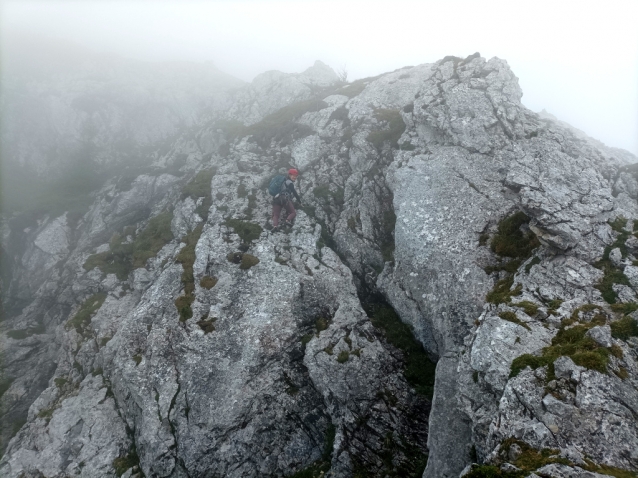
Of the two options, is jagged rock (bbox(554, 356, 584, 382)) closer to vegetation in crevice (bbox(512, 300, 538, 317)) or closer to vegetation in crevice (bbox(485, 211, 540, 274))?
vegetation in crevice (bbox(512, 300, 538, 317))

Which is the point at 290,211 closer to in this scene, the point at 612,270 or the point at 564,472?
the point at 612,270

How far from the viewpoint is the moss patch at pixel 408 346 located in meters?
18.2

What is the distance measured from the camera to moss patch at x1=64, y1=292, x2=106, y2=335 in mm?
24406

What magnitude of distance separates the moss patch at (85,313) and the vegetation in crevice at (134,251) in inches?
87.4

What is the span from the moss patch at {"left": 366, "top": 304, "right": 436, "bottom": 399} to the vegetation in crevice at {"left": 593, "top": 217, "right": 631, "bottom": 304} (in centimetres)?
886

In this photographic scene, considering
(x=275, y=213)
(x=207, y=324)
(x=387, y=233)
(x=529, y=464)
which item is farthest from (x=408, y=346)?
(x=275, y=213)

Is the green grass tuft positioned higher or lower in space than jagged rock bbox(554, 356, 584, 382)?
lower

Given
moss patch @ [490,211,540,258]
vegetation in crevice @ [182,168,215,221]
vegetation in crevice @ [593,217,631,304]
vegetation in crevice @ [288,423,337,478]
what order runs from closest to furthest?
vegetation in crevice @ [593,217,631,304], vegetation in crevice @ [288,423,337,478], moss patch @ [490,211,540,258], vegetation in crevice @ [182,168,215,221]

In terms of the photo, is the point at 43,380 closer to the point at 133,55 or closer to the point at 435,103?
the point at 435,103

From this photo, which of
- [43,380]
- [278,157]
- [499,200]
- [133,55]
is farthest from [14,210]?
[133,55]

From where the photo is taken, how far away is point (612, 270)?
13.9m

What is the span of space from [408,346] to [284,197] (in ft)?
45.7

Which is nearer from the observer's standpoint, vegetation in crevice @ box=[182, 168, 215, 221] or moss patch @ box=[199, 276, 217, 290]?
moss patch @ box=[199, 276, 217, 290]

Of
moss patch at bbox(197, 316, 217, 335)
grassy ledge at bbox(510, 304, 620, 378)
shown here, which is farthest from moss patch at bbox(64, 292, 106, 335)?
grassy ledge at bbox(510, 304, 620, 378)
